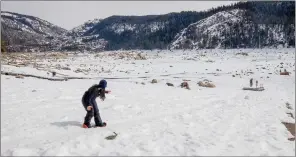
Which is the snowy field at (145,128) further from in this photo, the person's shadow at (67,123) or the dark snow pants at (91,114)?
the dark snow pants at (91,114)

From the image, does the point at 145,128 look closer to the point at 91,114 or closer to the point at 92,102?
the point at 91,114

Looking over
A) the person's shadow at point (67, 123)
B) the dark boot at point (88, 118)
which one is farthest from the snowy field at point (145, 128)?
the dark boot at point (88, 118)

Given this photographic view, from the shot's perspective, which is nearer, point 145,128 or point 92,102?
point 92,102

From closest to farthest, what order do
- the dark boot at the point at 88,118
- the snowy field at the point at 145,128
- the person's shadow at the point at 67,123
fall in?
the snowy field at the point at 145,128 → the dark boot at the point at 88,118 → the person's shadow at the point at 67,123

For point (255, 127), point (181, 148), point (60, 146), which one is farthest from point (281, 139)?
point (60, 146)

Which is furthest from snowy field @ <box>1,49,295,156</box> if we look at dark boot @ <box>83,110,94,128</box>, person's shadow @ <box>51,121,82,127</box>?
dark boot @ <box>83,110,94,128</box>

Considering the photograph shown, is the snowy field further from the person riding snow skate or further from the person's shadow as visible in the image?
the person riding snow skate

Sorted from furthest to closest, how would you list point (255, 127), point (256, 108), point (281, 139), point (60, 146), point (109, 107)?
1. point (256, 108)
2. point (109, 107)
3. point (255, 127)
4. point (281, 139)
5. point (60, 146)

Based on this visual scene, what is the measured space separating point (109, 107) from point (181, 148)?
7.40 meters

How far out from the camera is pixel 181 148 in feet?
32.6

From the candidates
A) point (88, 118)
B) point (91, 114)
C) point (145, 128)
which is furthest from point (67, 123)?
point (145, 128)

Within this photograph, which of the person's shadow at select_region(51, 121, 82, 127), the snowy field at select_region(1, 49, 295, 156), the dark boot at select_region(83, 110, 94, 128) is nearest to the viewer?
the snowy field at select_region(1, 49, 295, 156)

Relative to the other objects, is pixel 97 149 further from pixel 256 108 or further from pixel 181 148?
pixel 256 108

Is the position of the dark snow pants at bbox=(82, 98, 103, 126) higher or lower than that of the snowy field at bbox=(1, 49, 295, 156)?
higher
